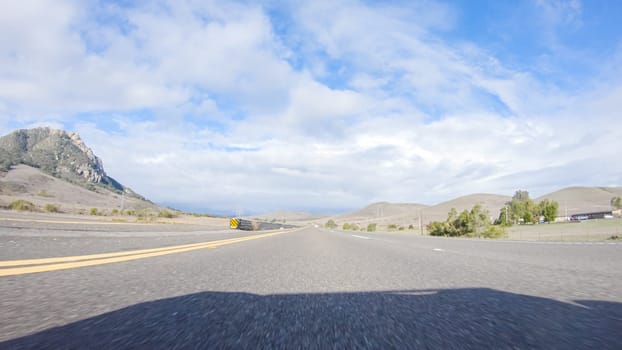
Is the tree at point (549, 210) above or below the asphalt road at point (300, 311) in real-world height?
above

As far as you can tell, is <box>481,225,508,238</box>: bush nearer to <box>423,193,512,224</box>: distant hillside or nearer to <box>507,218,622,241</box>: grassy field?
<box>507,218,622,241</box>: grassy field

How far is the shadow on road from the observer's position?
4.34ft

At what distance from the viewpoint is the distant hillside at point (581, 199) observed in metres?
130

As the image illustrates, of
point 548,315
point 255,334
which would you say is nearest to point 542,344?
point 548,315

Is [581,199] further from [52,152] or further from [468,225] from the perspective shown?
[52,152]

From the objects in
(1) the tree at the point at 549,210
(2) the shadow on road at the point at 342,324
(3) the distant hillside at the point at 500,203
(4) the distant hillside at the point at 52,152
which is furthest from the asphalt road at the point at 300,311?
(3) the distant hillside at the point at 500,203

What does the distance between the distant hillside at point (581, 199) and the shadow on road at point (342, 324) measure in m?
159

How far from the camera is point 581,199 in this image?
157 metres

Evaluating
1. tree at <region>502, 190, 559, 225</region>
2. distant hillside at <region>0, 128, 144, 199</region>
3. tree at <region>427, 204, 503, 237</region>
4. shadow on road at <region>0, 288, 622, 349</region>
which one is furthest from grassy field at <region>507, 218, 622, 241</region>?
distant hillside at <region>0, 128, 144, 199</region>

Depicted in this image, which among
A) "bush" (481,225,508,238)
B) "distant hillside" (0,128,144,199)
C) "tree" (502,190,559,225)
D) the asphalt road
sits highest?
"distant hillside" (0,128,144,199)

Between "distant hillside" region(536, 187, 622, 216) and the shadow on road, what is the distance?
6245 inches

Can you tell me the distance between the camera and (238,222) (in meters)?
32.6

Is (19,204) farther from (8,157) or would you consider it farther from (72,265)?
(8,157)

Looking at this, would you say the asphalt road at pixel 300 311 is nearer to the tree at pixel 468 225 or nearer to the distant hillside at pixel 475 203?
the tree at pixel 468 225
